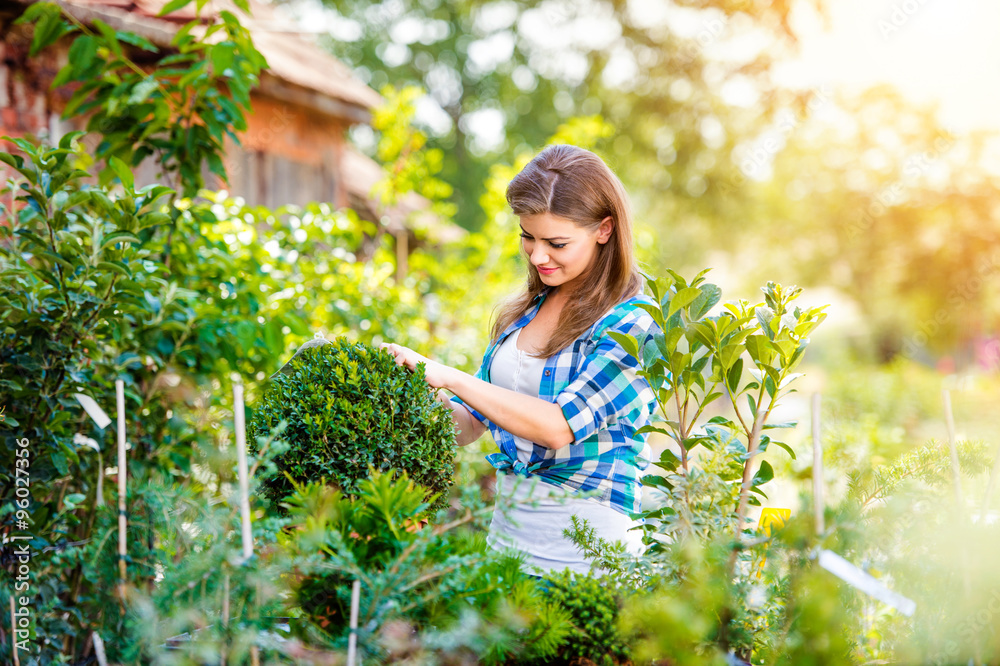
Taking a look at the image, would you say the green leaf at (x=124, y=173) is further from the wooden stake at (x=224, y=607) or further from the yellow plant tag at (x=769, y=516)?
the yellow plant tag at (x=769, y=516)

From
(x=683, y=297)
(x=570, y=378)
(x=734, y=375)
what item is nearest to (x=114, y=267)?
(x=570, y=378)

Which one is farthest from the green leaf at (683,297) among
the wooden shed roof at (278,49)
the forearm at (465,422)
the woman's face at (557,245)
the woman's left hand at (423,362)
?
the wooden shed roof at (278,49)

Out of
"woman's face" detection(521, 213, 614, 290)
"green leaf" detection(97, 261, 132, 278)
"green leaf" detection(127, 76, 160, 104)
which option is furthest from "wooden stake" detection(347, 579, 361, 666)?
"green leaf" detection(127, 76, 160, 104)

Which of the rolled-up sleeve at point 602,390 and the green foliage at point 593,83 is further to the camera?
the green foliage at point 593,83

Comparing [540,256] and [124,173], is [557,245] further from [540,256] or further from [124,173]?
[124,173]

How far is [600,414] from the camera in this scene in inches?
74.7

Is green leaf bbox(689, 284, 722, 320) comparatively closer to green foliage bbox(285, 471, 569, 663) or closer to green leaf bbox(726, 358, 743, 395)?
green leaf bbox(726, 358, 743, 395)

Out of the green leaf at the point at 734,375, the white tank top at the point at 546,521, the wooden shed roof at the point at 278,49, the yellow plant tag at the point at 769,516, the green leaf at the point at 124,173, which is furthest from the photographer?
the wooden shed roof at the point at 278,49

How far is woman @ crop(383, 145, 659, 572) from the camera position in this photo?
6.19 feet

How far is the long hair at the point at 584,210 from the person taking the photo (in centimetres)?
208

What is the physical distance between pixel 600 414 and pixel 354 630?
2.98 feet

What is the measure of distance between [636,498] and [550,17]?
16.4 metres

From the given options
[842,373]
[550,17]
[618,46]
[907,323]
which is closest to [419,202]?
[842,373]

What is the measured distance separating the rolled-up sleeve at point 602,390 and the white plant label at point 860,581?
71 centimetres
